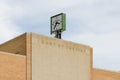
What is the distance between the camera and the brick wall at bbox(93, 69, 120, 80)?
158ft

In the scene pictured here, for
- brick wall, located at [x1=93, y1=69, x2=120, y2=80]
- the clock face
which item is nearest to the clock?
the clock face

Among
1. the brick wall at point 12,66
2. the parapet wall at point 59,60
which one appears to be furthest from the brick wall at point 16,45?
the brick wall at point 12,66

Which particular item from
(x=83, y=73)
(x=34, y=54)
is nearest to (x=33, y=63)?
(x=34, y=54)

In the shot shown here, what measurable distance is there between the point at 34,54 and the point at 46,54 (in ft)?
5.12

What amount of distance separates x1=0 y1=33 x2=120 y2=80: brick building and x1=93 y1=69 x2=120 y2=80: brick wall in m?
1.07

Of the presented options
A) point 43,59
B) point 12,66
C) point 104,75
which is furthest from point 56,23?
point 12,66

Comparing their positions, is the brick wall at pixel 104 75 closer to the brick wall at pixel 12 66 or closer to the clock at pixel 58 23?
the clock at pixel 58 23

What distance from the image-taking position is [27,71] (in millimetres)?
40125

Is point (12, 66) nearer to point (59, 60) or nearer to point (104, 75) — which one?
point (59, 60)

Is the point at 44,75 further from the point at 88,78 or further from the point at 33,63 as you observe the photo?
the point at 88,78

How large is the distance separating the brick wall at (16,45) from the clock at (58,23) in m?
7.48

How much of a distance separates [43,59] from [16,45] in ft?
10.4

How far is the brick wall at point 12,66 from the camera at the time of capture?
126 feet

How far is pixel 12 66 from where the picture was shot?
3906 cm
